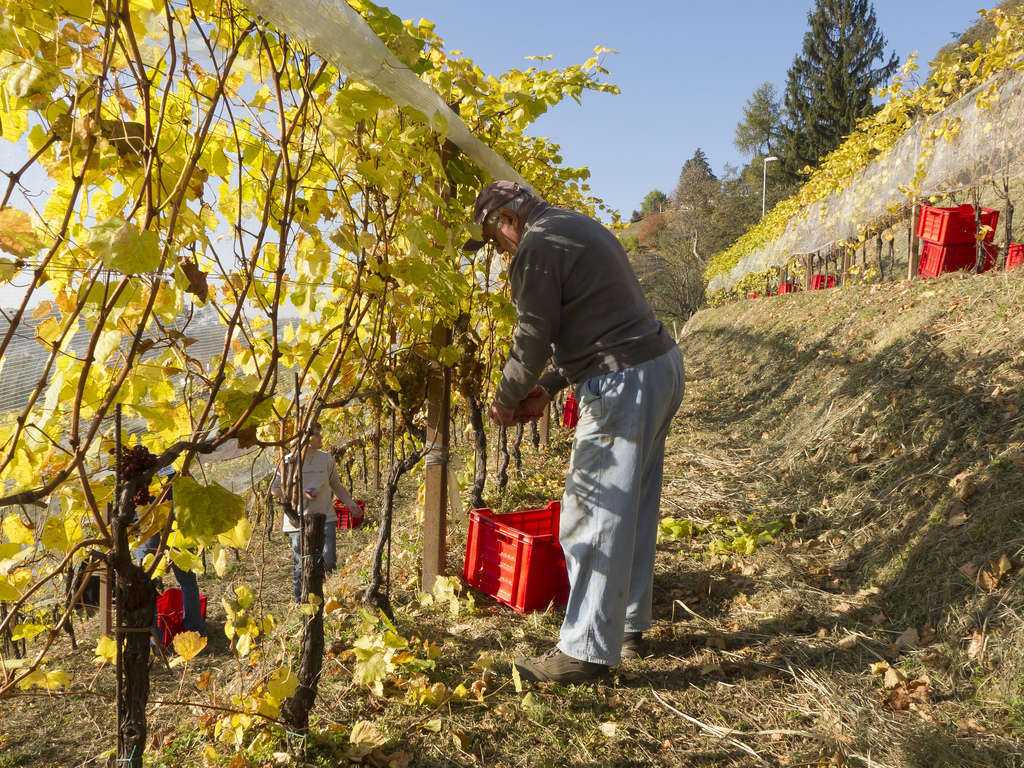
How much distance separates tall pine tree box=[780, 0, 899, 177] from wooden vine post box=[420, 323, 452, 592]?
3634cm

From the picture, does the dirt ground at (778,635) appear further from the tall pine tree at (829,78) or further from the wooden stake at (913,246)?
the tall pine tree at (829,78)

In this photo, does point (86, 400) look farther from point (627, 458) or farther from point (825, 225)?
point (825, 225)

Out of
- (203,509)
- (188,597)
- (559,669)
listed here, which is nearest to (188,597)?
(188,597)

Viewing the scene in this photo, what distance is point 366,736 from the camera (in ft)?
6.14

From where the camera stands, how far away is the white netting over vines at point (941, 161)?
683 centimetres

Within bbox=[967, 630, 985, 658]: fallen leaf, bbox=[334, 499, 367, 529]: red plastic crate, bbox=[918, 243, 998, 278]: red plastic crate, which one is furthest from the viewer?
bbox=[334, 499, 367, 529]: red plastic crate

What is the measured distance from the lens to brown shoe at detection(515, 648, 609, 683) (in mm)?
2256

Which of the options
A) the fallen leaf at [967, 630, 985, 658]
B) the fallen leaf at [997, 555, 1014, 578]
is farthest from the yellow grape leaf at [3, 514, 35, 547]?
the fallen leaf at [997, 555, 1014, 578]

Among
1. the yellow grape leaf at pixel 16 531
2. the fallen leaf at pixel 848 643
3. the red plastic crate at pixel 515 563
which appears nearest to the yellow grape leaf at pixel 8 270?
the yellow grape leaf at pixel 16 531

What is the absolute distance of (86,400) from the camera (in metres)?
1.40

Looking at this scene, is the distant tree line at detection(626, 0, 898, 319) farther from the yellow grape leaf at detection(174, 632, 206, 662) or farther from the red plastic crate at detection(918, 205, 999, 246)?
the yellow grape leaf at detection(174, 632, 206, 662)

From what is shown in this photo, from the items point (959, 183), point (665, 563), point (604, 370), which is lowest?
point (665, 563)

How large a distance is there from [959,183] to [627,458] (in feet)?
27.8

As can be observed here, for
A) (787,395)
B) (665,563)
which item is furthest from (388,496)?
(787,395)
